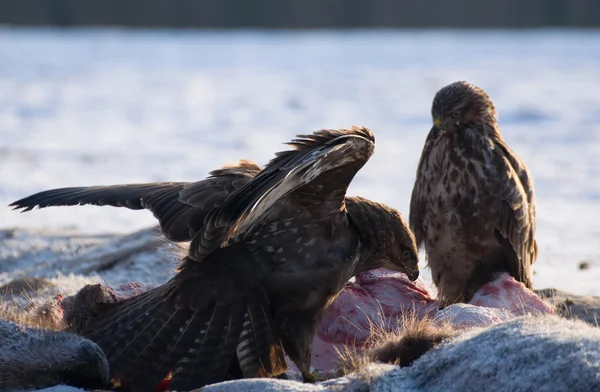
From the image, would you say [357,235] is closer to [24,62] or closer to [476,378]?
[476,378]

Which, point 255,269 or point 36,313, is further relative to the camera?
point 36,313

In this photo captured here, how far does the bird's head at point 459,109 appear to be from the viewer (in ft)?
15.7

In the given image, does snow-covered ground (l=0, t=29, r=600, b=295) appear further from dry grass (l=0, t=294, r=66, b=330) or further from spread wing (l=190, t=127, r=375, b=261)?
dry grass (l=0, t=294, r=66, b=330)

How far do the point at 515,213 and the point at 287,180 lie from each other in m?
1.82

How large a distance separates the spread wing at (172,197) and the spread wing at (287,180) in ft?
0.85

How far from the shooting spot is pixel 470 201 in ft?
15.5

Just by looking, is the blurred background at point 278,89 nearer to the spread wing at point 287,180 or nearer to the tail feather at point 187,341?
the spread wing at point 287,180

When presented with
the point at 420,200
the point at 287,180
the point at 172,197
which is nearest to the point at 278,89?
the point at 420,200

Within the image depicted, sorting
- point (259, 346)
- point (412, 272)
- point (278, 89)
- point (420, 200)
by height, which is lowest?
point (259, 346)

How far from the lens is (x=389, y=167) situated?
11.5m

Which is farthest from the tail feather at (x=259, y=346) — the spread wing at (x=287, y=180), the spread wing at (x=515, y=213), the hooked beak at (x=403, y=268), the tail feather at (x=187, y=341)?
the spread wing at (x=515, y=213)

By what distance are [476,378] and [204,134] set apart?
1242cm

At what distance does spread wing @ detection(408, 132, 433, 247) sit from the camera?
16.1 feet

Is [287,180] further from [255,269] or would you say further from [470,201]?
[470,201]
